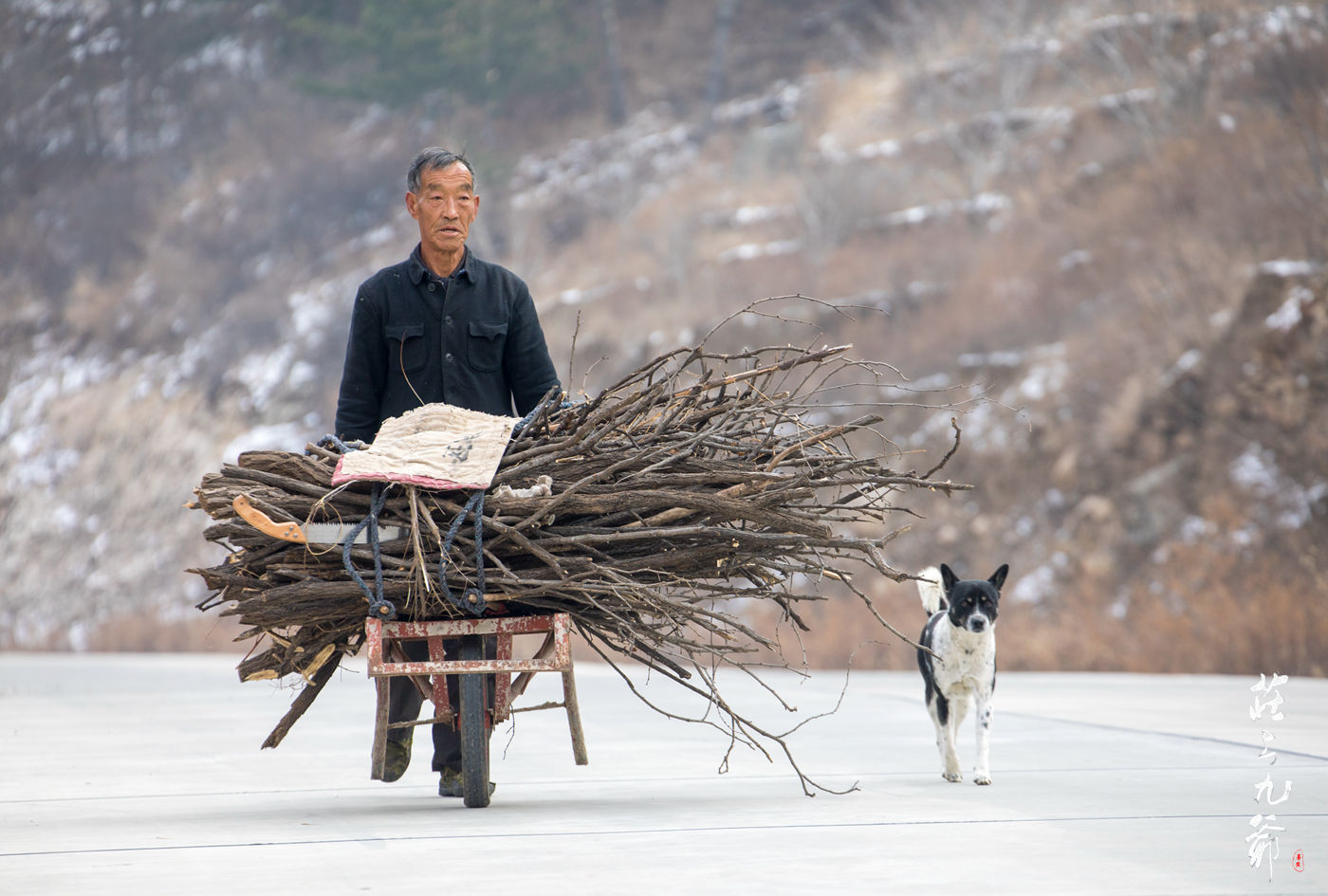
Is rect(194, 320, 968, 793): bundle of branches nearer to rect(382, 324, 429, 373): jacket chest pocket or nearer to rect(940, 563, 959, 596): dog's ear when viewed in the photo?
rect(382, 324, 429, 373): jacket chest pocket

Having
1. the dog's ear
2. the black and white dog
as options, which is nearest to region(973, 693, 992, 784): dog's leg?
the black and white dog

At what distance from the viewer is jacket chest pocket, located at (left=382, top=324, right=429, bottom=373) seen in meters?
5.79

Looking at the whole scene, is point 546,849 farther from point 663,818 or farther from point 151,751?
point 151,751

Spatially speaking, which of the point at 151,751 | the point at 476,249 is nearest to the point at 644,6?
the point at 476,249

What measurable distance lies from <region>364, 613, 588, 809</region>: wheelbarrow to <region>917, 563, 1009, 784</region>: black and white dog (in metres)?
1.61

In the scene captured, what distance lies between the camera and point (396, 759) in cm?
583

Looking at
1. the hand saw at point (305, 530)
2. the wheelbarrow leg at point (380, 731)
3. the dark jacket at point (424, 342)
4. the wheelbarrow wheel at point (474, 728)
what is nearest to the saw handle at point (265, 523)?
the hand saw at point (305, 530)

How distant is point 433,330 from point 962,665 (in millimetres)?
2505

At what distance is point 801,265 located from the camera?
3134cm

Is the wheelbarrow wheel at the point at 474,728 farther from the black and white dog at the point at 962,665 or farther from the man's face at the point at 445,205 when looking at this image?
the black and white dog at the point at 962,665

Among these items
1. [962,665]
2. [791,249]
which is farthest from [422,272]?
[791,249]

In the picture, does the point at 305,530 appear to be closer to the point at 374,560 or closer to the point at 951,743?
the point at 374,560

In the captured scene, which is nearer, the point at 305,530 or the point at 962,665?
the point at 305,530

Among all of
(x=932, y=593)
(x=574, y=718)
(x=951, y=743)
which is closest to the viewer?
(x=574, y=718)
